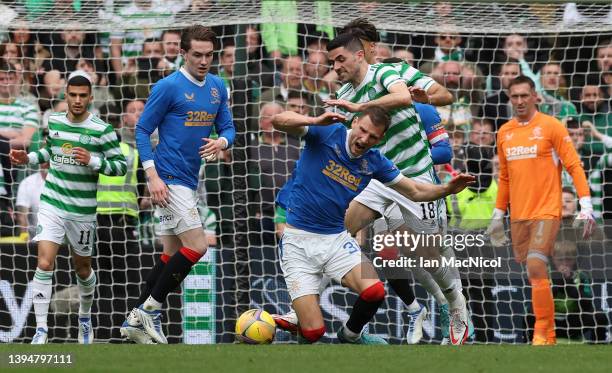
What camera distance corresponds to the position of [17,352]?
282 inches

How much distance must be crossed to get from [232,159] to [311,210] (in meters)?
2.80

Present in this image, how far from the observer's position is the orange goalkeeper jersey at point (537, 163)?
31.5 ft

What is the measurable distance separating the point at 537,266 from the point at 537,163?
89 centimetres

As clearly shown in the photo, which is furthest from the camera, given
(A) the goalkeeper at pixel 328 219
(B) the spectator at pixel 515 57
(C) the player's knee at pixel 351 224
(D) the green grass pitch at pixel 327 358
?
(B) the spectator at pixel 515 57

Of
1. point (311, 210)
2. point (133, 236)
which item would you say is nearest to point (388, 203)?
point (311, 210)

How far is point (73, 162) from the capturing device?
9.12m

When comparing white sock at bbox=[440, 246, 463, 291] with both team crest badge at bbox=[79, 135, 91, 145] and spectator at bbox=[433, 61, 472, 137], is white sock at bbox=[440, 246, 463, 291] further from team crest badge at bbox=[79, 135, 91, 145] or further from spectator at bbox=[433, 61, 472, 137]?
team crest badge at bbox=[79, 135, 91, 145]

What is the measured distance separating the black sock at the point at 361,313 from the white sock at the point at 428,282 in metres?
1.03

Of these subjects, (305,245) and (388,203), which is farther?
(388,203)

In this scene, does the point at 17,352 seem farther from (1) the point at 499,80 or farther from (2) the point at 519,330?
(1) the point at 499,80

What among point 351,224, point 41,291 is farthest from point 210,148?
point 41,291

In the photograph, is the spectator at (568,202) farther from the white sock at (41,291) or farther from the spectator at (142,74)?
the white sock at (41,291)

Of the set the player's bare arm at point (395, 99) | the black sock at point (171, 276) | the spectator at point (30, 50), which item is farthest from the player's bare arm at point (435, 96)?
the spectator at point (30, 50)

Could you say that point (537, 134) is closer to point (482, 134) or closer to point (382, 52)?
point (482, 134)
